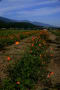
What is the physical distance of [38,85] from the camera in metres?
2.87

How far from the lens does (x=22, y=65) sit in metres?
3.48

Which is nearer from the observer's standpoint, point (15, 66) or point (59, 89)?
point (59, 89)

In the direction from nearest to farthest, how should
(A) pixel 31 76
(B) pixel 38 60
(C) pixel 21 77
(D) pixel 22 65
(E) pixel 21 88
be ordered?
1. (E) pixel 21 88
2. (C) pixel 21 77
3. (A) pixel 31 76
4. (D) pixel 22 65
5. (B) pixel 38 60

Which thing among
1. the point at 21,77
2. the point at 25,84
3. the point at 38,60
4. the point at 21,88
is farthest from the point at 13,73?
the point at 38,60

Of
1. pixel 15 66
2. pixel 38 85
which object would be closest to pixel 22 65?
pixel 15 66

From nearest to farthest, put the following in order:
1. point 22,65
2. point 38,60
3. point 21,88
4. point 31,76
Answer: point 21,88
point 31,76
point 22,65
point 38,60

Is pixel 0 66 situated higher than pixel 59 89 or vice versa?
pixel 0 66

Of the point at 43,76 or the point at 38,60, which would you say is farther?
the point at 38,60

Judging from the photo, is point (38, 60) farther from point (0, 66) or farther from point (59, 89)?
point (59, 89)

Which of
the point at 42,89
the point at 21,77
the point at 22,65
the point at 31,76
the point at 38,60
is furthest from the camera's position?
the point at 38,60

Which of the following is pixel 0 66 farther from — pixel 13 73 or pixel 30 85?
pixel 30 85

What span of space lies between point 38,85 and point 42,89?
0.54ft

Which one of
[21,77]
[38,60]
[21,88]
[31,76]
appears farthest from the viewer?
[38,60]

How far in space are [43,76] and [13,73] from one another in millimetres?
666
